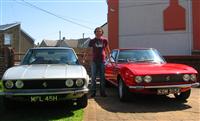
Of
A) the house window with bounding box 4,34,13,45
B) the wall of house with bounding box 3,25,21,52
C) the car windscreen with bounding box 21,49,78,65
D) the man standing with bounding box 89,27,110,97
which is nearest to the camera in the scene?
the car windscreen with bounding box 21,49,78,65

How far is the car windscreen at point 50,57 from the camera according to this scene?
7.99 meters

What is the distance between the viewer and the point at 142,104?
7.85 meters

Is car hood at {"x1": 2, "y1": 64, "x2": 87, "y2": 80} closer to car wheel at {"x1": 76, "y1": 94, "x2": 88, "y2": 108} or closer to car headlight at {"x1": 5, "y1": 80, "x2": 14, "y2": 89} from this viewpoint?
car headlight at {"x1": 5, "y1": 80, "x2": 14, "y2": 89}

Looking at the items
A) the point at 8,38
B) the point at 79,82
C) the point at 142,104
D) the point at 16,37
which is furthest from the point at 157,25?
the point at 16,37

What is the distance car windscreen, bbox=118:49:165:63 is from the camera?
9141 millimetres

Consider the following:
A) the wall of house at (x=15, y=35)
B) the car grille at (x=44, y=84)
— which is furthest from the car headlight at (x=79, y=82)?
the wall of house at (x=15, y=35)

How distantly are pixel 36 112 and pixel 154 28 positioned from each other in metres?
13.1

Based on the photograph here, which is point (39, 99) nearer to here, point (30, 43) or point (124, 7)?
point (124, 7)

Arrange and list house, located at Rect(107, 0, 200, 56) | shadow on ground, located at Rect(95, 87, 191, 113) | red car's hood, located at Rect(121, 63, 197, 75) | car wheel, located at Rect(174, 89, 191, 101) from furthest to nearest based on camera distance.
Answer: house, located at Rect(107, 0, 200, 56)
car wheel, located at Rect(174, 89, 191, 101)
red car's hood, located at Rect(121, 63, 197, 75)
shadow on ground, located at Rect(95, 87, 191, 113)

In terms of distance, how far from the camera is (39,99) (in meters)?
6.43

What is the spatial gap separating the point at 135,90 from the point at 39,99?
2242 mm

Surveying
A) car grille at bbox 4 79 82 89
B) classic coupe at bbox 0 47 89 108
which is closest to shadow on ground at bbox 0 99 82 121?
classic coupe at bbox 0 47 89 108

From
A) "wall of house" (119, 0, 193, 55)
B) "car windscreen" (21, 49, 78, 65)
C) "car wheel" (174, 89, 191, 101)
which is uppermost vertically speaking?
"wall of house" (119, 0, 193, 55)

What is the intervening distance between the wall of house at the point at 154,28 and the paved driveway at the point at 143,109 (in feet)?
33.0
